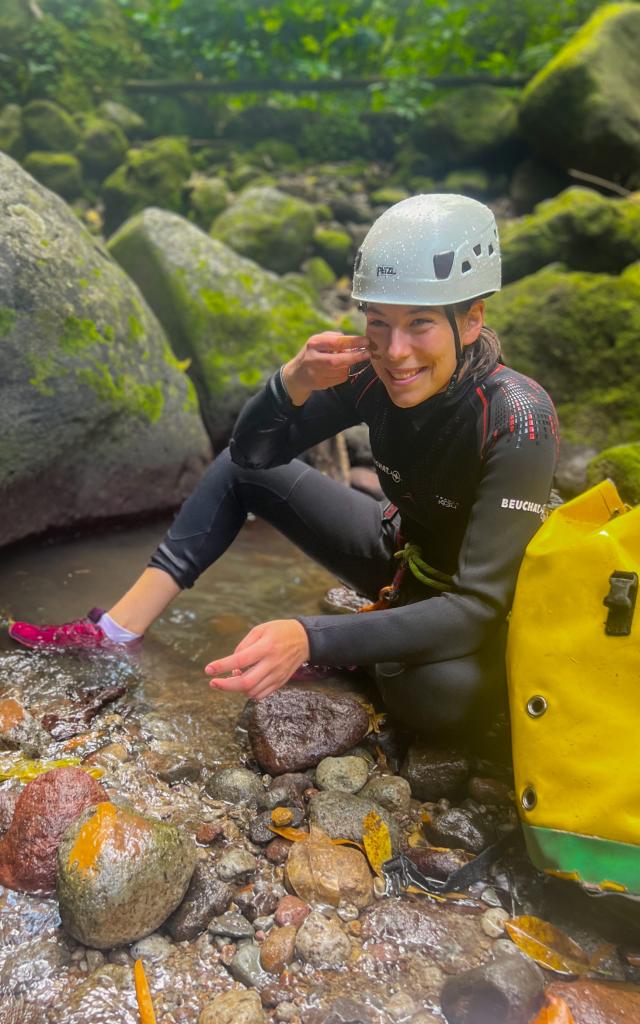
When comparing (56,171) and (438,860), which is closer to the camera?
(438,860)

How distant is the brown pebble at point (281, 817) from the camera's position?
89.5 inches

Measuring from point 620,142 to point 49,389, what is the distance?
782 cm

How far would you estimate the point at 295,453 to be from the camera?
2.95 metres

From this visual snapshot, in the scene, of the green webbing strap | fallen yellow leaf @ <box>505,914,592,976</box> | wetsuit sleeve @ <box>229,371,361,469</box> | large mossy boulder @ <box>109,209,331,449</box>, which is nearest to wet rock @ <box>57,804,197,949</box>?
fallen yellow leaf @ <box>505,914,592,976</box>

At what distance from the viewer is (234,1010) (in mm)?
1685

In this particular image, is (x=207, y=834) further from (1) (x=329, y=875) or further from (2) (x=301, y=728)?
(2) (x=301, y=728)

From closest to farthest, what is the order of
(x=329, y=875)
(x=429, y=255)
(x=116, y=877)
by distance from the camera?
(x=116, y=877)
(x=329, y=875)
(x=429, y=255)

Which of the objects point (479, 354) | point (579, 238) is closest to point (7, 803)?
point (479, 354)

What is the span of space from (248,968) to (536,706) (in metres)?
0.97

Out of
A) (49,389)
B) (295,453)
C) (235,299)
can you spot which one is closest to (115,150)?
(235,299)

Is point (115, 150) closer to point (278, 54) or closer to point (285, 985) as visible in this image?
point (278, 54)

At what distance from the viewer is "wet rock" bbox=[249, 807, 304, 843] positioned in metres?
2.23

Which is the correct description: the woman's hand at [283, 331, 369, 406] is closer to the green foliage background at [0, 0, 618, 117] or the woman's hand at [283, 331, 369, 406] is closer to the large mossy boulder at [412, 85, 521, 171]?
the large mossy boulder at [412, 85, 521, 171]

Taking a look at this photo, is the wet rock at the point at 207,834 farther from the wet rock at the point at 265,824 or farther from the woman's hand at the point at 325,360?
the woman's hand at the point at 325,360
